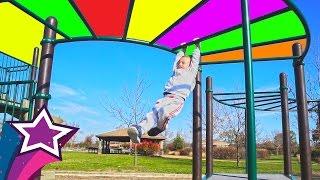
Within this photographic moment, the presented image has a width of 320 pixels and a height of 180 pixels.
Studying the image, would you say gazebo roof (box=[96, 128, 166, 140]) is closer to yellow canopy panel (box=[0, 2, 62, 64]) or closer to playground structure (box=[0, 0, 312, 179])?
yellow canopy panel (box=[0, 2, 62, 64])

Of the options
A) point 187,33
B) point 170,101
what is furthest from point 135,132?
point 187,33

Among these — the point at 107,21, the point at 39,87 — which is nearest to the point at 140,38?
the point at 107,21

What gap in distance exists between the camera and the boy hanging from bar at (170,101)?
187 inches

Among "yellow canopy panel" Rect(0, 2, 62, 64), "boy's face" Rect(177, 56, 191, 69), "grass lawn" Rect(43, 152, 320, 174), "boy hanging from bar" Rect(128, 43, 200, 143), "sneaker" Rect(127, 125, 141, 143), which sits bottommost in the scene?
"grass lawn" Rect(43, 152, 320, 174)

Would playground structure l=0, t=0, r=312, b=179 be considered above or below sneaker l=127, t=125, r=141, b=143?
above

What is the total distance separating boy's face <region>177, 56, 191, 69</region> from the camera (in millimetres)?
5523

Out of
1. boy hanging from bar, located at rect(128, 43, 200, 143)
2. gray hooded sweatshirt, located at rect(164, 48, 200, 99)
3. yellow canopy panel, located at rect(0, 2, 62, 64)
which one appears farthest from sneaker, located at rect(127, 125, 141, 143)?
yellow canopy panel, located at rect(0, 2, 62, 64)

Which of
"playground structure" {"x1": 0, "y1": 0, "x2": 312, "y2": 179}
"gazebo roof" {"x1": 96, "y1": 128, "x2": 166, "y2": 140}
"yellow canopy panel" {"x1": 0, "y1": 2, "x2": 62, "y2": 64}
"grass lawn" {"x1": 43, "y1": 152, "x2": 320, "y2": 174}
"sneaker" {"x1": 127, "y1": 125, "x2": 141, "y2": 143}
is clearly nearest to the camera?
"sneaker" {"x1": 127, "y1": 125, "x2": 141, "y2": 143}

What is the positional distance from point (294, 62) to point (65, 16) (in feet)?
14.3

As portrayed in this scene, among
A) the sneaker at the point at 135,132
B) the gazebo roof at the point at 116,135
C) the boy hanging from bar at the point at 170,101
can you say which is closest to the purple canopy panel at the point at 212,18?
the boy hanging from bar at the point at 170,101

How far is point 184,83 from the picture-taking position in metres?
5.23

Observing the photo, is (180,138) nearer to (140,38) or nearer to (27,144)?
(140,38)

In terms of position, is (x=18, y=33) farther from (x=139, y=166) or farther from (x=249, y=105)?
(x=139, y=166)

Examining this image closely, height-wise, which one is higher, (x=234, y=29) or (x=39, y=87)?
(x=234, y=29)
